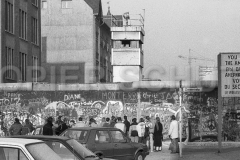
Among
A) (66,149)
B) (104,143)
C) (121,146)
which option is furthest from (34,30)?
(66,149)

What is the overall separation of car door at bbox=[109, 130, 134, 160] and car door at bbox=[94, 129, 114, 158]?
229 mm

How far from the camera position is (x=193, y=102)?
107 feet

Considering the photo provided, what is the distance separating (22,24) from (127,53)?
35.5 feet

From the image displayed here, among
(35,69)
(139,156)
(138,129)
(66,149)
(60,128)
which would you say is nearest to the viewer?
(66,149)

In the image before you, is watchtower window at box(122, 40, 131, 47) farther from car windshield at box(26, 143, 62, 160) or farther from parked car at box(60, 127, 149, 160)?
car windshield at box(26, 143, 62, 160)

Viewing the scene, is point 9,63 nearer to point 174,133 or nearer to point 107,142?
point 174,133

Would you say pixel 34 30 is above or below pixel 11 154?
above

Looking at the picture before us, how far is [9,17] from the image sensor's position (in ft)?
149

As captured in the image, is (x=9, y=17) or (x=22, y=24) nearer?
(x=9, y=17)

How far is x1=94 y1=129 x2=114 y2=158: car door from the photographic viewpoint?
18156 millimetres

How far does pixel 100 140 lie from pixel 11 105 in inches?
669

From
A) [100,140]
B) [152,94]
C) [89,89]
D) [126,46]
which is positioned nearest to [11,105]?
[89,89]

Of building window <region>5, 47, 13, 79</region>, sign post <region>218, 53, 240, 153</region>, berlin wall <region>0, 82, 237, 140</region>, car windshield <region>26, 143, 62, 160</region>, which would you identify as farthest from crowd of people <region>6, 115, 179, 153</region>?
building window <region>5, 47, 13, 79</region>

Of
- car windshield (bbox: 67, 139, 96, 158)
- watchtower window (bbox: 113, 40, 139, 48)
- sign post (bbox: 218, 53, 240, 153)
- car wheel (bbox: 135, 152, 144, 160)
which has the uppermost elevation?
watchtower window (bbox: 113, 40, 139, 48)
